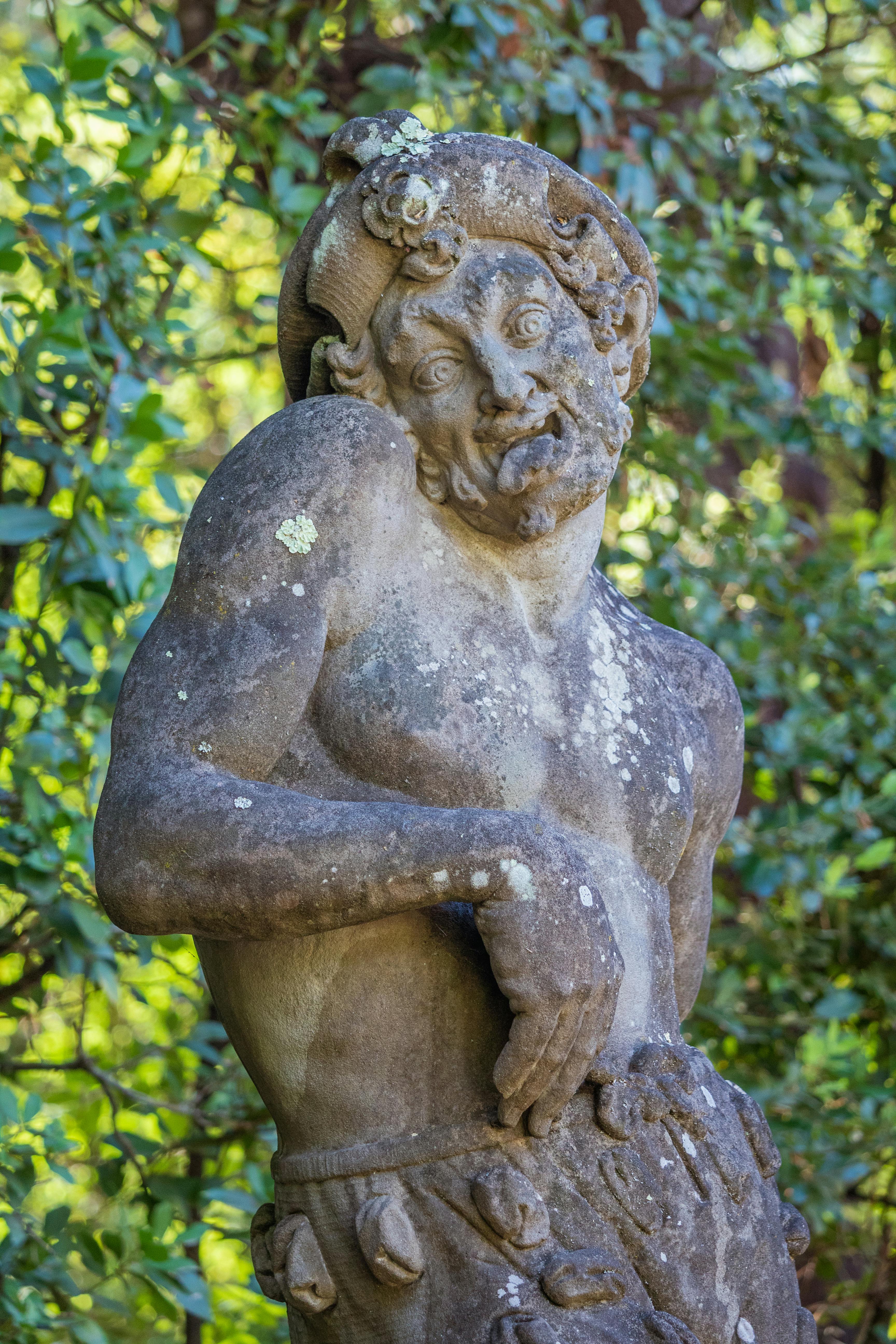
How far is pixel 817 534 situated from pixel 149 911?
3682 millimetres

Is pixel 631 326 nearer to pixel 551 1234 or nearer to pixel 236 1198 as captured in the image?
pixel 551 1234

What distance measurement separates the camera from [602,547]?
13.8ft

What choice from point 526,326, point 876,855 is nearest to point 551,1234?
point 526,326

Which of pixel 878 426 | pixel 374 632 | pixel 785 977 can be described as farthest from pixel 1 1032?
pixel 374 632

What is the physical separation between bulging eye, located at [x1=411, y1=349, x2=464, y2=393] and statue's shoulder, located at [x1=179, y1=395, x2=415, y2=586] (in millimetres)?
68

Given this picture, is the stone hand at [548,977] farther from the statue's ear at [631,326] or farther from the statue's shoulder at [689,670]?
the statue's ear at [631,326]

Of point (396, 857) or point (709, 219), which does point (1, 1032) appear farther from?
point (396, 857)

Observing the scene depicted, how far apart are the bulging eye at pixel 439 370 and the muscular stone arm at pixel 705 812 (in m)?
0.56

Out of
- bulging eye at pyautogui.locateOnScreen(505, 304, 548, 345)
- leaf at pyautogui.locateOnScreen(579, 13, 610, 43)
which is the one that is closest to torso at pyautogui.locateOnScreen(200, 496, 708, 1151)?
bulging eye at pyautogui.locateOnScreen(505, 304, 548, 345)

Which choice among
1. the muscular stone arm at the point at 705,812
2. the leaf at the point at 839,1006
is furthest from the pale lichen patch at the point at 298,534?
the leaf at the point at 839,1006

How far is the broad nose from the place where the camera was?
1.92m

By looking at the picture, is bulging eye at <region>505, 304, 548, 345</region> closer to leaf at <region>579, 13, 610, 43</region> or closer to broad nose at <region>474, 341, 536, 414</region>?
broad nose at <region>474, 341, 536, 414</region>

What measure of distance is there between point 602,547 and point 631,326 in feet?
6.80

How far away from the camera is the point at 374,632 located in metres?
1.90
